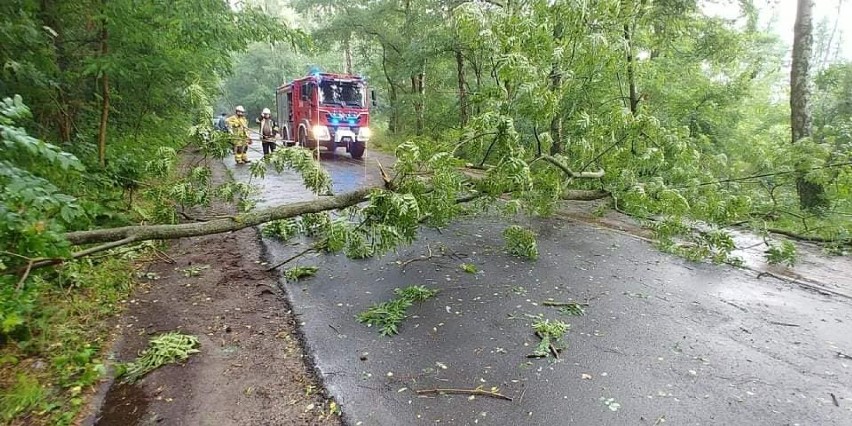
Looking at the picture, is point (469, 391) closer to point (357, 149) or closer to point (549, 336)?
point (549, 336)

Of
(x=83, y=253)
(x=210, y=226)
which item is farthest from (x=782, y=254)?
(x=83, y=253)

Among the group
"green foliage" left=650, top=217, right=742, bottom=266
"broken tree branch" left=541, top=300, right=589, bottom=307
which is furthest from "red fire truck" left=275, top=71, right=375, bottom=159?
"broken tree branch" left=541, top=300, right=589, bottom=307

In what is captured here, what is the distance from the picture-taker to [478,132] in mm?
4629

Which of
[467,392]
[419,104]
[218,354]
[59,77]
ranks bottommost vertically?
[467,392]

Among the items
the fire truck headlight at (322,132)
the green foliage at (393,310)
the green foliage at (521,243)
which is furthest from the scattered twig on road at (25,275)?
the fire truck headlight at (322,132)

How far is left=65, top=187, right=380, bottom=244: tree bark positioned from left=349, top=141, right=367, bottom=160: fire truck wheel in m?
9.47

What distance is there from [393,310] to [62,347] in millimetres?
2488

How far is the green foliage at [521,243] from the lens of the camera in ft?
18.4

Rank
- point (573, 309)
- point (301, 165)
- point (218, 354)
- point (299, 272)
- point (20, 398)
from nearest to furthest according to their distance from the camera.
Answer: point (20, 398), point (218, 354), point (573, 309), point (301, 165), point (299, 272)

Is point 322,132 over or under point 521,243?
over

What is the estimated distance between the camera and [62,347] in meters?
3.18

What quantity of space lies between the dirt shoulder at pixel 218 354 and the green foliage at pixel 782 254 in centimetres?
568

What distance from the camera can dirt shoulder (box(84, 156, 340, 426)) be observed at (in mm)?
2697

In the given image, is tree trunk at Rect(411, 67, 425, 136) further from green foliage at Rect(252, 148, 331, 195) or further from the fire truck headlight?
green foliage at Rect(252, 148, 331, 195)
